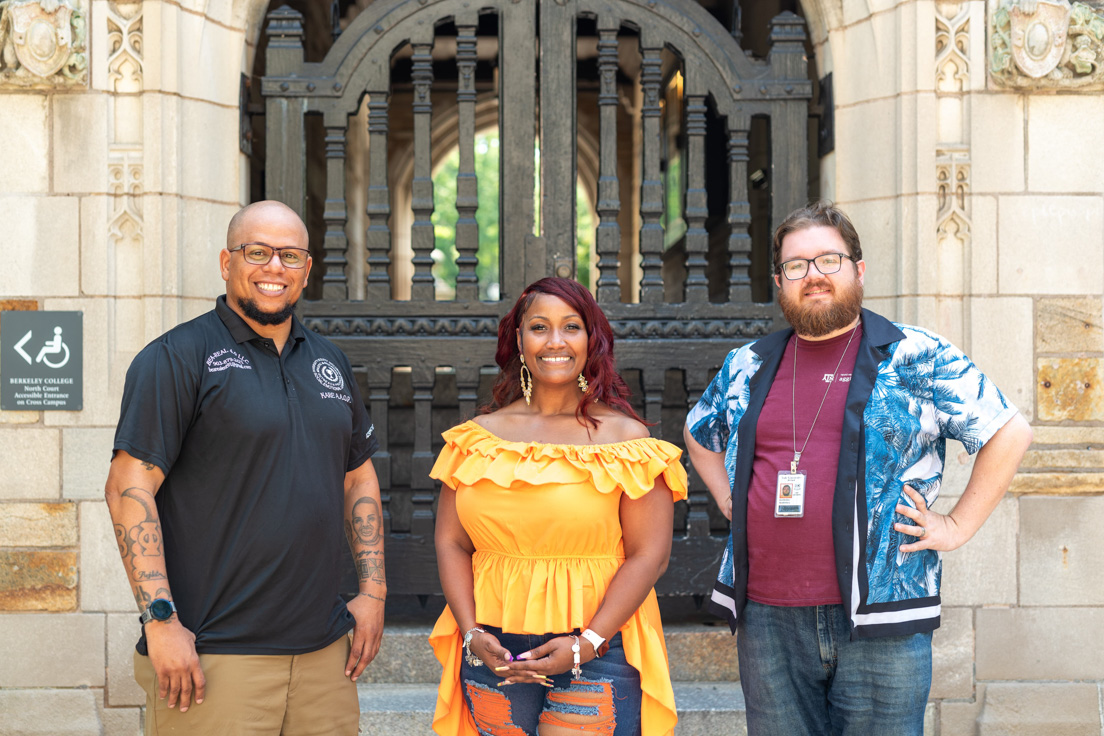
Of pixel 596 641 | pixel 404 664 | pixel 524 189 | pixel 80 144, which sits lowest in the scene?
pixel 404 664

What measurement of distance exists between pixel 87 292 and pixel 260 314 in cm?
188

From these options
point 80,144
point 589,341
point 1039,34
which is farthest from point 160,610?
point 1039,34

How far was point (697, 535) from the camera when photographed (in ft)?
14.2

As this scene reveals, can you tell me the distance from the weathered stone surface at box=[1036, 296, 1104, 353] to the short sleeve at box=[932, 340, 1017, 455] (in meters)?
1.75

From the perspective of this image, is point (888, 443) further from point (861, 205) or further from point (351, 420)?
point (861, 205)

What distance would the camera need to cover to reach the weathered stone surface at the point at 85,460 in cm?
392

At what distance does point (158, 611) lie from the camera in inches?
88.5

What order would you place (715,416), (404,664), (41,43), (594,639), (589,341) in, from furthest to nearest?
1. (404,664)
2. (41,43)
3. (715,416)
4. (589,341)
5. (594,639)

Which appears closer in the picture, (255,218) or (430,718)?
(255,218)

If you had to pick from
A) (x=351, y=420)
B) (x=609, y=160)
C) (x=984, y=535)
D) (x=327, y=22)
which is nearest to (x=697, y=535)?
(x=984, y=535)

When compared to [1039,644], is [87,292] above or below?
above

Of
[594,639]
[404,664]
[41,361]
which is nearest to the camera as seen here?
[594,639]

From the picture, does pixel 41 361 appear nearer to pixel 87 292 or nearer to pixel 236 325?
pixel 87 292

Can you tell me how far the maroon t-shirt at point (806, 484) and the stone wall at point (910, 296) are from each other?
167 centimetres
